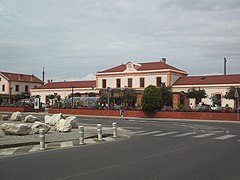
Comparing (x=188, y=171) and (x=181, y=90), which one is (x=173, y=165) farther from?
(x=181, y=90)

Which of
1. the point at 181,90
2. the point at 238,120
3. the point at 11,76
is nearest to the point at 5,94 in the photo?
the point at 11,76

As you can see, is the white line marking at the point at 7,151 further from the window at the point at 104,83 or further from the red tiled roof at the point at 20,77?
the red tiled roof at the point at 20,77

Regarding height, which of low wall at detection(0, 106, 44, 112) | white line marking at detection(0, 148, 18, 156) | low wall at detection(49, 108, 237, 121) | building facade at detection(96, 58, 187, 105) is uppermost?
building facade at detection(96, 58, 187, 105)

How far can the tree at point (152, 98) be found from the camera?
4438 centimetres

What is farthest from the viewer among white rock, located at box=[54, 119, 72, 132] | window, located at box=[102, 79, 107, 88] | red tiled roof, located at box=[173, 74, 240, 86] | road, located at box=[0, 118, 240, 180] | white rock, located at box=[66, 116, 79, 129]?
window, located at box=[102, 79, 107, 88]

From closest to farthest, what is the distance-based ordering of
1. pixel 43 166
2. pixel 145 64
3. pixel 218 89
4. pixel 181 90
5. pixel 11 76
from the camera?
pixel 43 166 → pixel 218 89 → pixel 181 90 → pixel 145 64 → pixel 11 76

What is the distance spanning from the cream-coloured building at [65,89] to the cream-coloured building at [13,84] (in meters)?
6.51

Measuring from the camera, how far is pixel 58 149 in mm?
14766

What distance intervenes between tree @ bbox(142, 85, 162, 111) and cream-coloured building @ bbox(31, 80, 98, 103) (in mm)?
28545

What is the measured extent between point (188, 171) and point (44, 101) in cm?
7552

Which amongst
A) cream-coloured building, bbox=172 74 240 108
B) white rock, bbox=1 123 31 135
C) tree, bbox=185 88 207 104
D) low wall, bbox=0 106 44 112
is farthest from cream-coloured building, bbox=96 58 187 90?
white rock, bbox=1 123 31 135

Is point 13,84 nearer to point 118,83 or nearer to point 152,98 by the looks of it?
point 118,83

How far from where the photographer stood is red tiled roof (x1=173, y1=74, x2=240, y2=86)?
5893 cm

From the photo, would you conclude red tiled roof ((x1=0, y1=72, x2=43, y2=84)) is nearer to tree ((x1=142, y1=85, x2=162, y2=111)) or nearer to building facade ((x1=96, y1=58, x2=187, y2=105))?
building facade ((x1=96, y1=58, x2=187, y2=105))
